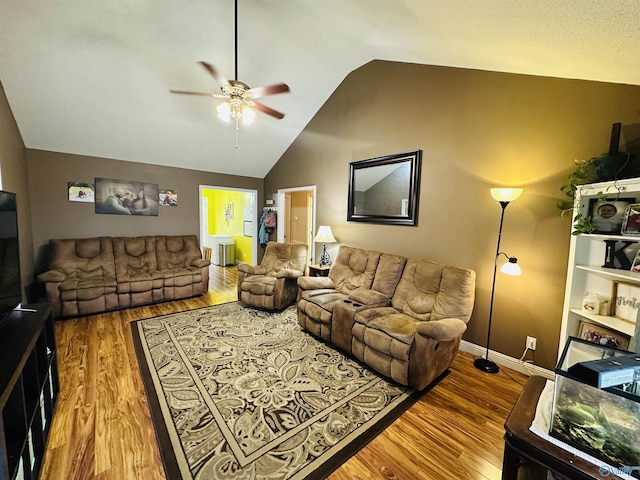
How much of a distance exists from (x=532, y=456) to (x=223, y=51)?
421 cm

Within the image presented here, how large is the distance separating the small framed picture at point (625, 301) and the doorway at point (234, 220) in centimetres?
584

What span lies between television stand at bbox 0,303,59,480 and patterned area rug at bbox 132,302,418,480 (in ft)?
1.92

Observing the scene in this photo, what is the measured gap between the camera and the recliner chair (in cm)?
387

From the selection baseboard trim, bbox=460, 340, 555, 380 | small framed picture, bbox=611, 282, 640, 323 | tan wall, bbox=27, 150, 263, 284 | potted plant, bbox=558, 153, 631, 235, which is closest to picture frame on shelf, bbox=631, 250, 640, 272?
small framed picture, bbox=611, 282, 640, 323

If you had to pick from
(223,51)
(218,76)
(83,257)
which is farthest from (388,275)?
(83,257)

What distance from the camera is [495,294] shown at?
2746mm

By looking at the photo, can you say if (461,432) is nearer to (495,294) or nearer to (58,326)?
(495,294)

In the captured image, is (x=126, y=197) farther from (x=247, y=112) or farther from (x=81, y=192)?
(x=247, y=112)

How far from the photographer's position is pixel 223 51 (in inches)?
123

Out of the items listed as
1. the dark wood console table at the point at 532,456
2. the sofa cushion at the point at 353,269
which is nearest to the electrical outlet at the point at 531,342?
the sofa cushion at the point at 353,269

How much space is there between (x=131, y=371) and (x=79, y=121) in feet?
11.7

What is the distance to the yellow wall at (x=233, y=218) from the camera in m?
6.93

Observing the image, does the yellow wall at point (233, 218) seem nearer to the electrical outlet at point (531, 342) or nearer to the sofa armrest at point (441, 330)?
the sofa armrest at point (441, 330)

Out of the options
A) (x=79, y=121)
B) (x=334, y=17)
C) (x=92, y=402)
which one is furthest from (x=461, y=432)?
(x=79, y=121)
